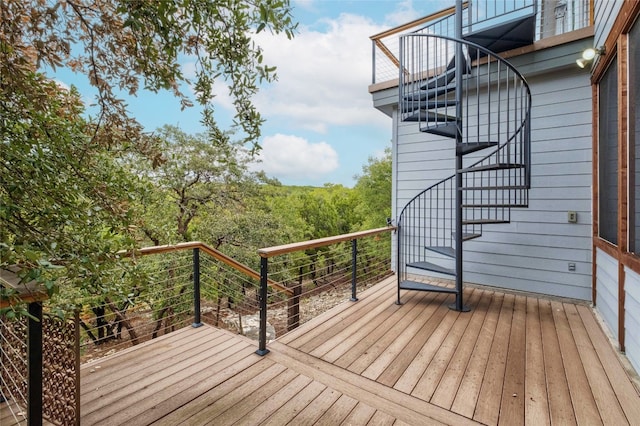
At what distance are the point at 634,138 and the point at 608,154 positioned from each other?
78 cm

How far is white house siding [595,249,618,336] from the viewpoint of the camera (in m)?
2.56

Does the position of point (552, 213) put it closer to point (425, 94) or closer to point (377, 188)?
point (425, 94)

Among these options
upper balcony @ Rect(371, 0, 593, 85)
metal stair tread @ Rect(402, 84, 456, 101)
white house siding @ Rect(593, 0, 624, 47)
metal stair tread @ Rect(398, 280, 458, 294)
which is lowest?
metal stair tread @ Rect(398, 280, 458, 294)

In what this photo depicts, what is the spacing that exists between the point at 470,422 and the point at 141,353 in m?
2.30

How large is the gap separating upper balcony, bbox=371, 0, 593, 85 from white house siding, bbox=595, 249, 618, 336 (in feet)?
7.54

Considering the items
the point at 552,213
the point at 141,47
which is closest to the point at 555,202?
the point at 552,213

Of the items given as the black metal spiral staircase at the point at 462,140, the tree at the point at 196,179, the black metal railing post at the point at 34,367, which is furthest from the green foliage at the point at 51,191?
the tree at the point at 196,179

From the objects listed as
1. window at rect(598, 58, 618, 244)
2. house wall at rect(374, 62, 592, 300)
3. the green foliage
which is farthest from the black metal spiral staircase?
the green foliage

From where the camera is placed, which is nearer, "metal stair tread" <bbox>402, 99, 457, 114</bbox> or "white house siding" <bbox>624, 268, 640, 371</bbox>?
"white house siding" <bbox>624, 268, 640, 371</bbox>

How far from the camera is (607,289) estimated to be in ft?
9.25

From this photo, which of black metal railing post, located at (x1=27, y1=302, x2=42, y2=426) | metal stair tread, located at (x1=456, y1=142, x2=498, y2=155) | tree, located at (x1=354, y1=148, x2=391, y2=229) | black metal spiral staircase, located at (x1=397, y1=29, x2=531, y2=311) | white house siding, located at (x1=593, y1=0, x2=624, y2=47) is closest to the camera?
black metal railing post, located at (x1=27, y1=302, x2=42, y2=426)

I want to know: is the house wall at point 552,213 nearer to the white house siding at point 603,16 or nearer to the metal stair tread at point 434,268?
the white house siding at point 603,16

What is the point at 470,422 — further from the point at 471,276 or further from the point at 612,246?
the point at 471,276

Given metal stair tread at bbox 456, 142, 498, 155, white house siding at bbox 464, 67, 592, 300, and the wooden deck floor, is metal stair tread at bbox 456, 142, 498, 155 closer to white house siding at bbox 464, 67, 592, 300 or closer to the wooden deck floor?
white house siding at bbox 464, 67, 592, 300
